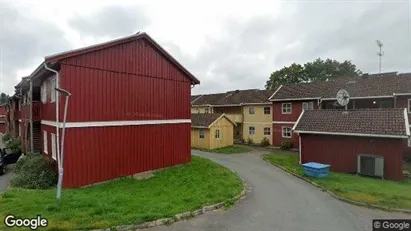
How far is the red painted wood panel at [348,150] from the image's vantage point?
16.7m

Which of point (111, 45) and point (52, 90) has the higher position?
point (111, 45)

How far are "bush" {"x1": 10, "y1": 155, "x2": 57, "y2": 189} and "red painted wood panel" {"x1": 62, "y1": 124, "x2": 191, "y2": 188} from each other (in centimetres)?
137

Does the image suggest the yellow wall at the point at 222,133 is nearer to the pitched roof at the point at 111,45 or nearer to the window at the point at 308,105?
the window at the point at 308,105

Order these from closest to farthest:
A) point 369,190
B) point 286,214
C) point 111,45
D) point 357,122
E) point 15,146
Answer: point 286,214
point 369,190
point 111,45
point 357,122
point 15,146

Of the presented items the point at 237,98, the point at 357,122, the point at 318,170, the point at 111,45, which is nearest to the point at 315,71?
the point at 237,98

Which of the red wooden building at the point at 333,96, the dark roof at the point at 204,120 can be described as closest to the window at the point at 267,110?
the red wooden building at the point at 333,96

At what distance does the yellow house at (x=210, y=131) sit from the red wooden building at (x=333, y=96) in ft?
20.1

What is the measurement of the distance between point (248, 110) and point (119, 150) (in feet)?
78.4

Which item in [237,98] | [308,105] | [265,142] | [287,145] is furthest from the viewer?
[237,98]

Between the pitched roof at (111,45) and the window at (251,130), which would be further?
the window at (251,130)

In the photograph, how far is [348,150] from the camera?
18.4 m

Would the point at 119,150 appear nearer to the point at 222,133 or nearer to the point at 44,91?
the point at 44,91

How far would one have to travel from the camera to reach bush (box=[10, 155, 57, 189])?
12832mm

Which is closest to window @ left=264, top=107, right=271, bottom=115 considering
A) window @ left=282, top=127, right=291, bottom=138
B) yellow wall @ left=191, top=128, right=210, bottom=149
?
window @ left=282, top=127, right=291, bottom=138
